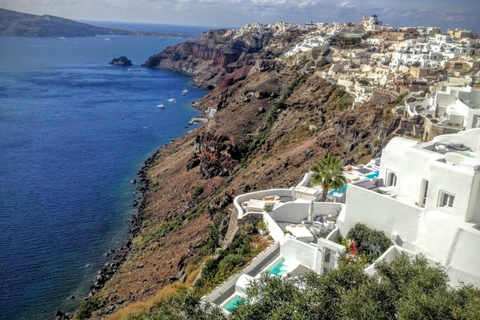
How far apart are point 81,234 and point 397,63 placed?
4311 cm

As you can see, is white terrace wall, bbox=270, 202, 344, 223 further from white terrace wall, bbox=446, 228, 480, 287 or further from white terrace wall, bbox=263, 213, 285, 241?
white terrace wall, bbox=446, 228, 480, 287

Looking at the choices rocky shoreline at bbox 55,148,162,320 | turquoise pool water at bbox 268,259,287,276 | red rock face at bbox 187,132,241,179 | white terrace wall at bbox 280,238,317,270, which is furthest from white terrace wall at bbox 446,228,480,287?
red rock face at bbox 187,132,241,179

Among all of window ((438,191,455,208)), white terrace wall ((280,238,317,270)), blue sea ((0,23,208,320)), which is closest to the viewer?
window ((438,191,455,208))

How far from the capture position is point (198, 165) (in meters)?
57.1

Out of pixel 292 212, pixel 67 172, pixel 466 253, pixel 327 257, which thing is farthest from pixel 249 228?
pixel 67 172

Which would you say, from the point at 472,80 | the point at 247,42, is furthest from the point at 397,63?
the point at 247,42

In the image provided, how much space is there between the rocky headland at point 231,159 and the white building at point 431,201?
898 centimetres

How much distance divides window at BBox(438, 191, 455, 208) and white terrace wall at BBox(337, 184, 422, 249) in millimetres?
935

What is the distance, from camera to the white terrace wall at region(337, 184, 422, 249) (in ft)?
57.8

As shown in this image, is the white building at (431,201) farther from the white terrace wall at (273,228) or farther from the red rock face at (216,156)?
the red rock face at (216,156)

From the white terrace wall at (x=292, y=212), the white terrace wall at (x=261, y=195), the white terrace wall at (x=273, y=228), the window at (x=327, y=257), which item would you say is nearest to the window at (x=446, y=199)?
the window at (x=327, y=257)

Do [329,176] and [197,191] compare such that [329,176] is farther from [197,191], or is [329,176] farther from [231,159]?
[231,159]

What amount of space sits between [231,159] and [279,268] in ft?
112

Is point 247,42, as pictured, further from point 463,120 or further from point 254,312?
point 254,312
